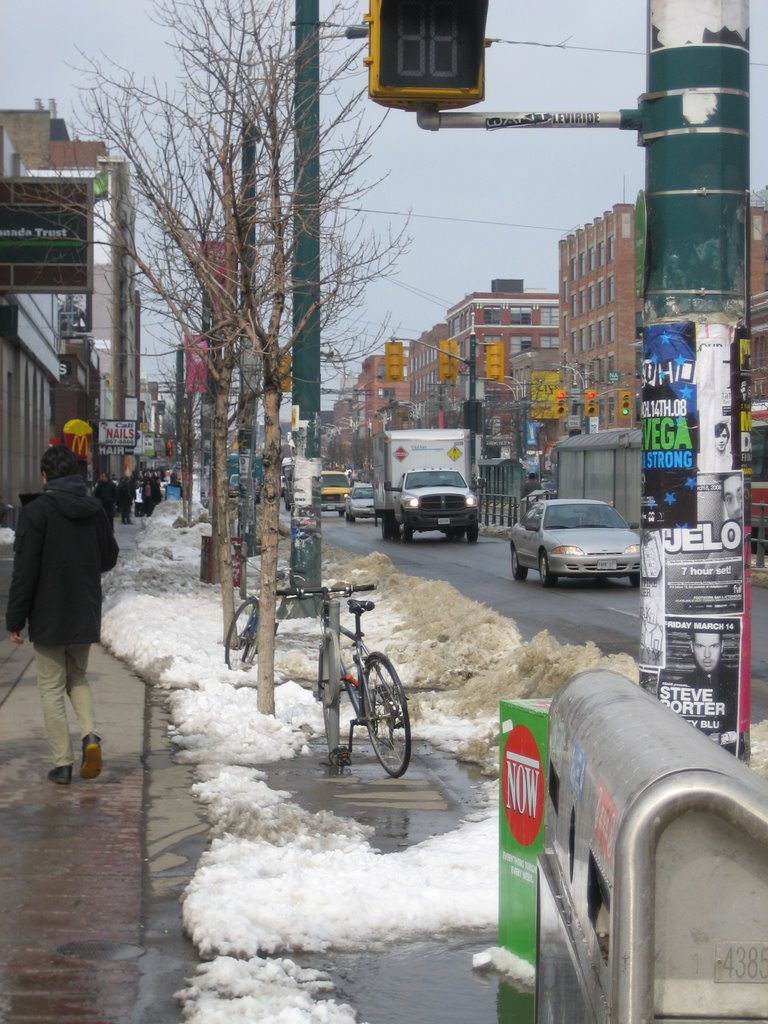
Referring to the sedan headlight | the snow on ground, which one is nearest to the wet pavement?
the snow on ground

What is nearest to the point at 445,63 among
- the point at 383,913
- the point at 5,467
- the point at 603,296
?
the point at 383,913

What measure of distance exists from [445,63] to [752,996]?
455cm

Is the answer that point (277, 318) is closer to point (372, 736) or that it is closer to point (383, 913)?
point (372, 736)

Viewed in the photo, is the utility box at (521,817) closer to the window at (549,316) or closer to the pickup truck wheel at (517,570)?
the pickup truck wheel at (517,570)

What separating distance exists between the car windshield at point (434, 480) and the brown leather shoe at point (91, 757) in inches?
1283

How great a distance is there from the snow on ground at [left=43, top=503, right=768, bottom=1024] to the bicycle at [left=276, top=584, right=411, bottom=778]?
510 mm

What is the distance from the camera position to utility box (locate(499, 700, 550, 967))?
445 centimetres

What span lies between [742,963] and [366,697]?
20.7ft

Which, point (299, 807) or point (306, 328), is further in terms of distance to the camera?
point (306, 328)

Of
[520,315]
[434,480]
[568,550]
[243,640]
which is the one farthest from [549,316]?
[243,640]

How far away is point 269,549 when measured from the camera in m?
10.0

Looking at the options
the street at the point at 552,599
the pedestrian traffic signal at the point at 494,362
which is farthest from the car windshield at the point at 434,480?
the pedestrian traffic signal at the point at 494,362

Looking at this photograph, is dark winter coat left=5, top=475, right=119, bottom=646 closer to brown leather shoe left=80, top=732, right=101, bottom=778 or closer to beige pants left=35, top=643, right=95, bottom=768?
beige pants left=35, top=643, right=95, bottom=768

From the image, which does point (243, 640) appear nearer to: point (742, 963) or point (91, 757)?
point (91, 757)
